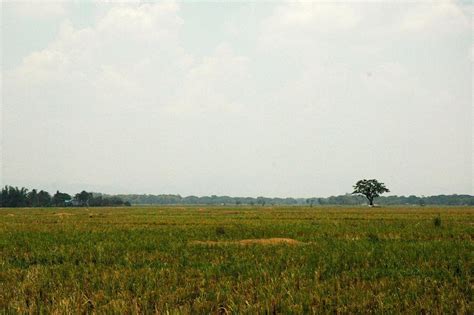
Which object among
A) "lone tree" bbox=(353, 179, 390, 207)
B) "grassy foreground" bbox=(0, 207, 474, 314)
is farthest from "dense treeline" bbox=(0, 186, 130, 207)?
"grassy foreground" bbox=(0, 207, 474, 314)

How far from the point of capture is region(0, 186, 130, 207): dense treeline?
14925cm

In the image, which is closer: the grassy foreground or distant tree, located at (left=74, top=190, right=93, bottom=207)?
the grassy foreground

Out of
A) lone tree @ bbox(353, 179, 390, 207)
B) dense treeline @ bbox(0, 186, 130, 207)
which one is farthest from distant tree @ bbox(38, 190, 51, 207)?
lone tree @ bbox(353, 179, 390, 207)

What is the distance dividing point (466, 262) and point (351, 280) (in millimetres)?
4199

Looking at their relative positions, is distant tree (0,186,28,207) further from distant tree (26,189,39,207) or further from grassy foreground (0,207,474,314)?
grassy foreground (0,207,474,314)

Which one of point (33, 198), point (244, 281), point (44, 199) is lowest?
point (44, 199)

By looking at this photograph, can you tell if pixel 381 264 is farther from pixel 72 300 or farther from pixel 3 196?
pixel 3 196

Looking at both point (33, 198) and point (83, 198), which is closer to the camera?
point (33, 198)

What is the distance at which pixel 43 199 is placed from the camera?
162m

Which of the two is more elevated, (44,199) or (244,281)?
(244,281)

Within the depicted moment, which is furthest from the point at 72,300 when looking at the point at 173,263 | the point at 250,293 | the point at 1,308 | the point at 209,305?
the point at 173,263

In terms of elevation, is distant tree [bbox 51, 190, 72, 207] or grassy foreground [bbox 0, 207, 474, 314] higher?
grassy foreground [bbox 0, 207, 474, 314]

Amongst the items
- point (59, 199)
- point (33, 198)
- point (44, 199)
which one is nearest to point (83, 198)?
point (59, 199)

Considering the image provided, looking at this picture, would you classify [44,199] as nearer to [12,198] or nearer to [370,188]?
[12,198]
